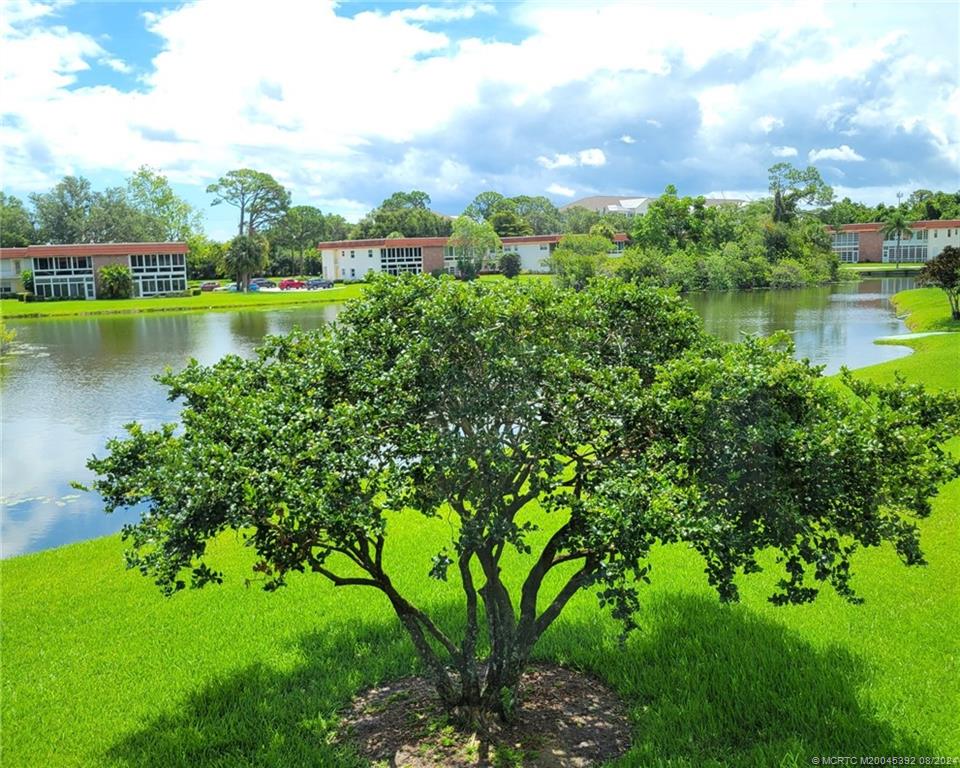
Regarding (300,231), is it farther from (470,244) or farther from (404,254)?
(470,244)

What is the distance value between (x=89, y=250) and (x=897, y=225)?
79.7 metres

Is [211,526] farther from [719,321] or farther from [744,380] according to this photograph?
[719,321]

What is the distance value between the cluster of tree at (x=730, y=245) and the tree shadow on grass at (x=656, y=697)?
54740mm

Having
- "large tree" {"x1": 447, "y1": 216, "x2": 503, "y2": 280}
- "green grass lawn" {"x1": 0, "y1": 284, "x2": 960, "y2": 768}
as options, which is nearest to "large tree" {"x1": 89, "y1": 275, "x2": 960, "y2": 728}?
"green grass lawn" {"x1": 0, "y1": 284, "x2": 960, "y2": 768}

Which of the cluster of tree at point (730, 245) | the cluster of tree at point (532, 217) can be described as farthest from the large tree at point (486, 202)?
the cluster of tree at point (730, 245)

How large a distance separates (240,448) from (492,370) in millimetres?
1717

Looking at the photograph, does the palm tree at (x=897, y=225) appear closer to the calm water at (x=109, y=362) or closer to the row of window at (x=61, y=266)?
the calm water at (x=109, y=362)

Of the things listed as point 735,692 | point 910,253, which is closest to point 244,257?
point 735,692

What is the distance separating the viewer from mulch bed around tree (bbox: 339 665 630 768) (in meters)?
5.96

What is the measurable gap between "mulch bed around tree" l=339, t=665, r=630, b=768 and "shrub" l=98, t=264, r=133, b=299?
221 ft

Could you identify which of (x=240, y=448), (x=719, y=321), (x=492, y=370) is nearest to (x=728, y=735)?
(x=492, y=370)

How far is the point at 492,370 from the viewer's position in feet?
17.7

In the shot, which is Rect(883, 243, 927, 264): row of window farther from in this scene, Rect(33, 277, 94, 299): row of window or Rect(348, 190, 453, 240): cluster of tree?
Rect(33, 277, 94, 299): row of window

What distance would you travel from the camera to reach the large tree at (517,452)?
491cm
